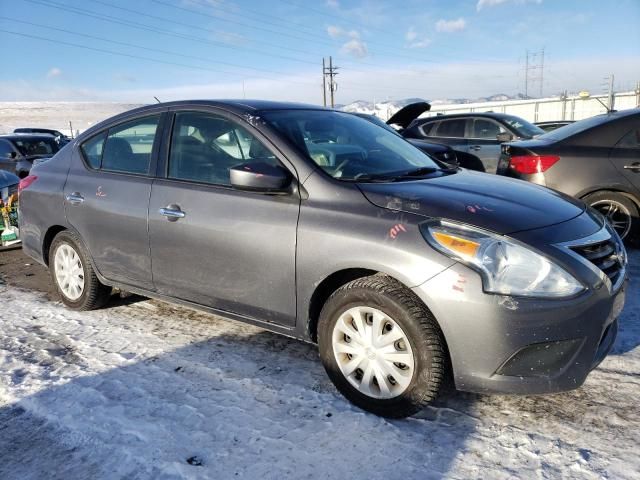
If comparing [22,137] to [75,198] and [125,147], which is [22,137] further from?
[125,147]

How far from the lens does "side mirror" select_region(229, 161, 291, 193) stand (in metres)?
2.81

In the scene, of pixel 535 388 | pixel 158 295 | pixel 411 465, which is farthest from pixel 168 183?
pixel 535 388

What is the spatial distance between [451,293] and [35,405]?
7.50 ft

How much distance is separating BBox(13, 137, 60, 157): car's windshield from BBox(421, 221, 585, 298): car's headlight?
11179 millimetres

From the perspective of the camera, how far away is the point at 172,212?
3.36 metres

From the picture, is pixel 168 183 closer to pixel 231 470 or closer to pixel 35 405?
pixel 35 405

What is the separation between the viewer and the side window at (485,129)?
9094 mm

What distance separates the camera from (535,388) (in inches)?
94.0

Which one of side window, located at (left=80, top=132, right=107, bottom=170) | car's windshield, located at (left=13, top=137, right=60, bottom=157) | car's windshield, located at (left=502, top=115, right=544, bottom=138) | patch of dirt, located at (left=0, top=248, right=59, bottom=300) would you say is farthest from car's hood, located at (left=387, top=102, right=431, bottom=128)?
car's windshield, located at (left=13, top=137, right=60, bottom=157)

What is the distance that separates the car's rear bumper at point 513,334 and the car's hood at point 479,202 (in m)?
0.33

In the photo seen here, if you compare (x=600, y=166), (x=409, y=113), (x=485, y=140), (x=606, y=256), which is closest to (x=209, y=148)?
(x=606, y=256)

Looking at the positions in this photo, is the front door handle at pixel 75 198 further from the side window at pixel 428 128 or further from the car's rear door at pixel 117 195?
the side window at pixel 428 128

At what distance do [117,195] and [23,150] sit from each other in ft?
29.3

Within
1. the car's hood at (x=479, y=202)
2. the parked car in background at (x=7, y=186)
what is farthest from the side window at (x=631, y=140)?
the parked car in background at (x=7, y=186)
